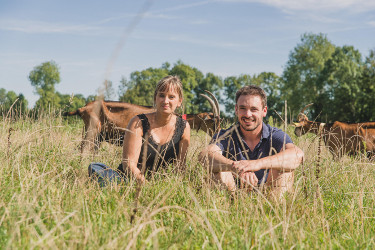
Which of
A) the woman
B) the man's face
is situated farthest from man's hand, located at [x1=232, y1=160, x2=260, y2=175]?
the woman

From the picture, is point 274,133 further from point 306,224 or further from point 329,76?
point 329,76

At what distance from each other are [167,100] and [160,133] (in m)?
0.42

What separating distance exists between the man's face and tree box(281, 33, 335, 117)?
36361 millimetres

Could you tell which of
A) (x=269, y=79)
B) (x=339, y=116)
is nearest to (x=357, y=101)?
(x=339, y=116)

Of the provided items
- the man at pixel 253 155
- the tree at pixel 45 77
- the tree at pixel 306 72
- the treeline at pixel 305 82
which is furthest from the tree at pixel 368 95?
the tree at pixel 45 77

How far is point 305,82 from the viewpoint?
40438 mm

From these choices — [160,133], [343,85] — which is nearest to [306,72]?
[343,85]

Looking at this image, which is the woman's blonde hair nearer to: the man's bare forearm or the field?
the man's bare forearm

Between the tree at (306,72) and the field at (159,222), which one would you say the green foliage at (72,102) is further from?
the tree at (306,72)

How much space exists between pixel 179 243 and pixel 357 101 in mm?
33416

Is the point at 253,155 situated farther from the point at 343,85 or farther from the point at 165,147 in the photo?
the point at 343,85

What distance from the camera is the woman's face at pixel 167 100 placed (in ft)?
12.6

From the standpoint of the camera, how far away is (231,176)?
3516 mm

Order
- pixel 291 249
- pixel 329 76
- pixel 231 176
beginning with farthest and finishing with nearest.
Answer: pixel 329 76 → pixel 231 176 → pixel 291 249
